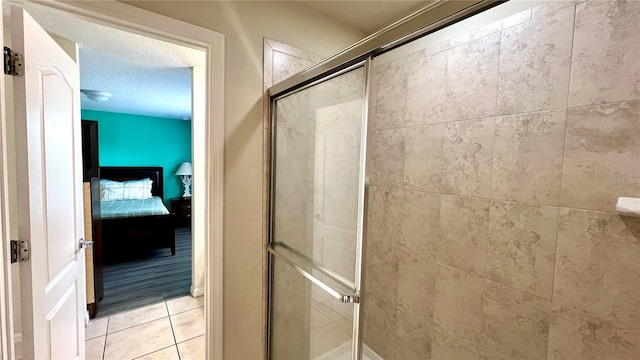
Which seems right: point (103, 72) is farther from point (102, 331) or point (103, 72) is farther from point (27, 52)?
point (102, 331)

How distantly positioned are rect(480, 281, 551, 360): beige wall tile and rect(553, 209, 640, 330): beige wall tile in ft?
0.39

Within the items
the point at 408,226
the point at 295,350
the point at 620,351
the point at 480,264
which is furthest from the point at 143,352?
the point at 620,351

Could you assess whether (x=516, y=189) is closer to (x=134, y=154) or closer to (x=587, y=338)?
(x=587, y=338)

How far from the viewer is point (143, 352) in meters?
1.98

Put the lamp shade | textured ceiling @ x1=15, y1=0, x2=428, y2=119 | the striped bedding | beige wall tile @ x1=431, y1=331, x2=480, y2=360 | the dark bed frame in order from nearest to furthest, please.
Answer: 1. beige wall tile @ x1=431, y1=331, x2=480, y2=360
2. textured ceiling @ x1=15, y1=0, x2=428, y2=119
3. the dark bed frame
4. the striped bedding
5. the lamp shade

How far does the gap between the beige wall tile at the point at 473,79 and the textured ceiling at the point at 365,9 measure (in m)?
0.50

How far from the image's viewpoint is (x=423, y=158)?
1678 millimetres

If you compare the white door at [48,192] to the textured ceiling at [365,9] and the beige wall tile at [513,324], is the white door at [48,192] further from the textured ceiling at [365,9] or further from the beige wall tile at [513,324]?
the beige wall tile at [513,324]

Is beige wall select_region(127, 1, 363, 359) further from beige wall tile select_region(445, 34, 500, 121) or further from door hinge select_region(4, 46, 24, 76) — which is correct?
beige wall tile select_region(445, 34, 500, 121)

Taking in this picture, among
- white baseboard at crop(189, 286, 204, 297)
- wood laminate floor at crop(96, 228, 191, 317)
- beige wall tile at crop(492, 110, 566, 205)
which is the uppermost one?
beige wall tile at crop(492, 110, 566, 205)

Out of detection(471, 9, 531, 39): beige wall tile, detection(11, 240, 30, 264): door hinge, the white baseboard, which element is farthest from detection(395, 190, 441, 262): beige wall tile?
the white baseboard

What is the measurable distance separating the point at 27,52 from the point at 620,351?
2.68 m

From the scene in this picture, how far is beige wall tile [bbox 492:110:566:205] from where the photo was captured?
3.80 ft

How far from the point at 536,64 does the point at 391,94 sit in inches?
33.2
